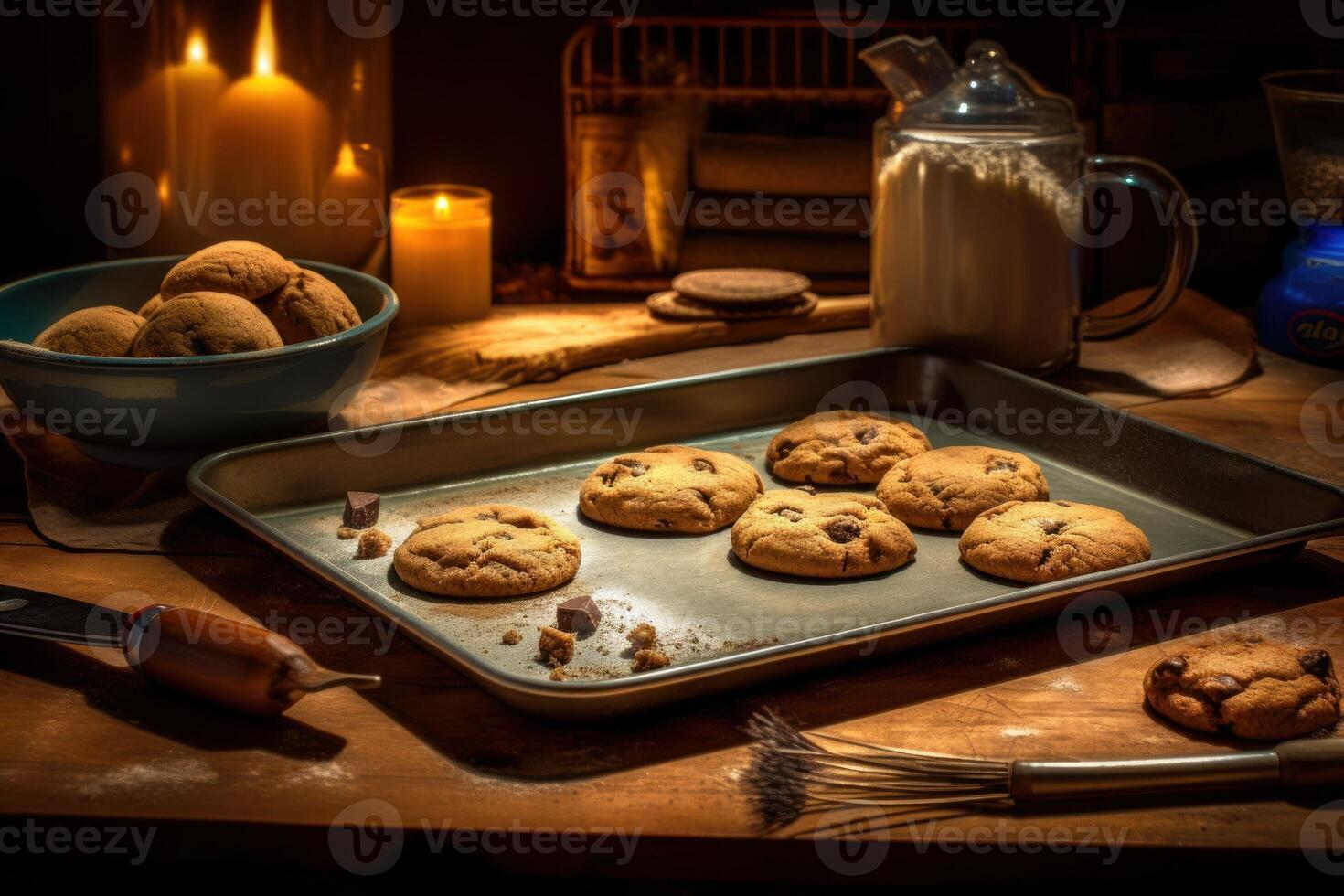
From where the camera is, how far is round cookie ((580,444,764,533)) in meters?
1.21

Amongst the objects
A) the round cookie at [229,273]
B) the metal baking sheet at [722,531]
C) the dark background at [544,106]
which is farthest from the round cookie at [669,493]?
the dark background at [544,106]

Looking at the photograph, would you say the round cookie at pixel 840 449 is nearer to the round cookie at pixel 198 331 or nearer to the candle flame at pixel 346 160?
the round cookie at pixel 198 331

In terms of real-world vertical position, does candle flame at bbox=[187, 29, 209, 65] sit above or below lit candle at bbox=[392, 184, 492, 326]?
above

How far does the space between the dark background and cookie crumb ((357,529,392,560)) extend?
971 mm

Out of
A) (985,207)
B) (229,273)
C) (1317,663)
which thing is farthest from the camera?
(985,207)

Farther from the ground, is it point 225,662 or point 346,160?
point 346,160

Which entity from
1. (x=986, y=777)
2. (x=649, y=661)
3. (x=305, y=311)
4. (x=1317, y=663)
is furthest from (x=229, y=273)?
(x=1317, y=663)

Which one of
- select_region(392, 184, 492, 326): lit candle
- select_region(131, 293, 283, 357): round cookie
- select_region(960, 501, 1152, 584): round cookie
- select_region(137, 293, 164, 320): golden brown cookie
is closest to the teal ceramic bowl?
select_region(131, 293, 283, 357): round cookie

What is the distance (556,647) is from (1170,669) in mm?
388

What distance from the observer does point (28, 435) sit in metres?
1.37

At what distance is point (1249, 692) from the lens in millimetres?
906

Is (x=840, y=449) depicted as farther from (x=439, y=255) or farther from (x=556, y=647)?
(x=439, y=255)

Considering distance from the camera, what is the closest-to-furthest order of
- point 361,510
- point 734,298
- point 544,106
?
1. point 361,510
2. point 734,298
3. point 544,106

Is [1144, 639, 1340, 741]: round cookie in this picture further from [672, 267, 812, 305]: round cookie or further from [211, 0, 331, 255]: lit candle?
[211, 0, 331, 255]: lit candle
